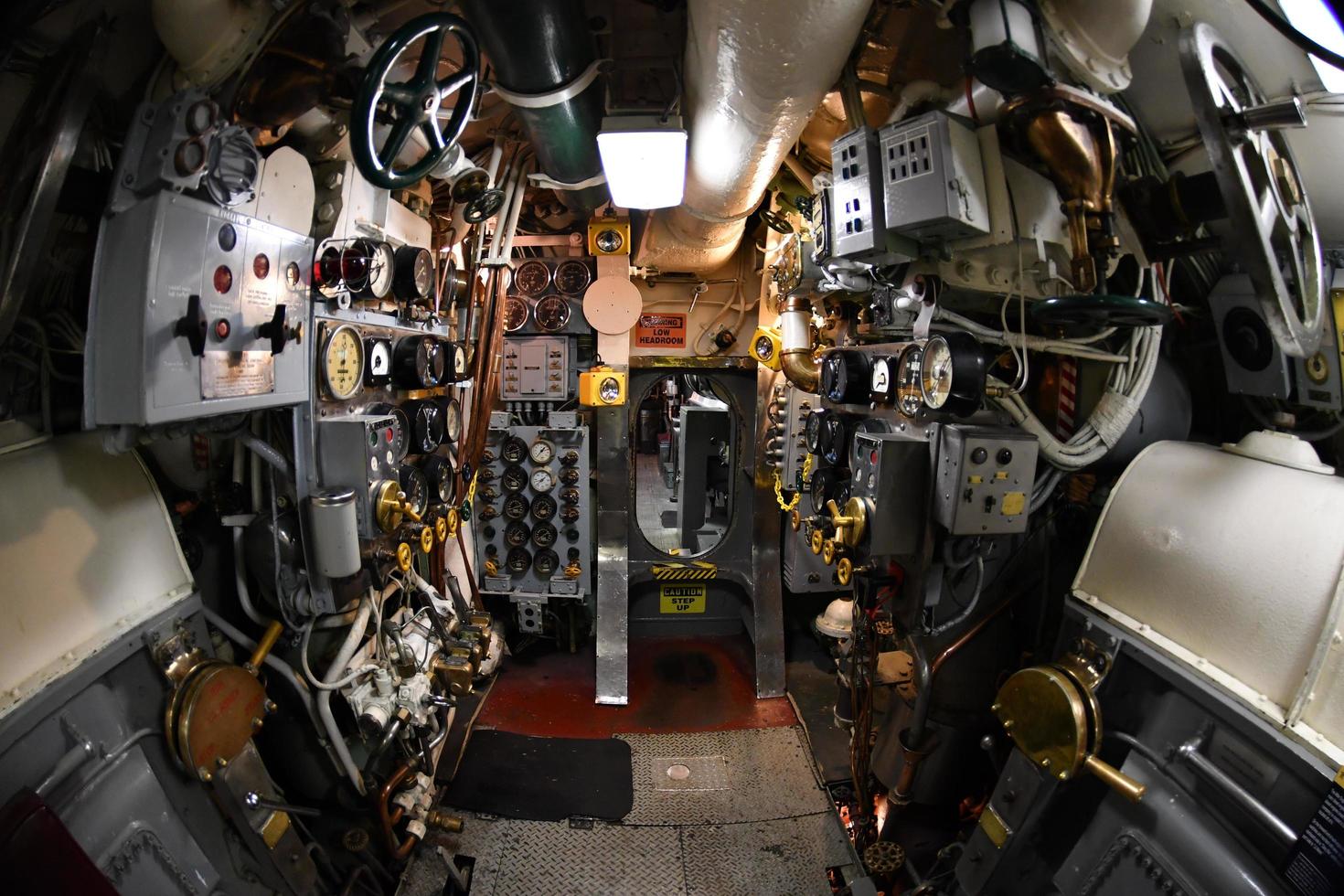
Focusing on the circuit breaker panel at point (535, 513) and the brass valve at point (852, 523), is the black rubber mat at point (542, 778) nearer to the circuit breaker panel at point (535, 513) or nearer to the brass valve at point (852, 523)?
the circuit breaker panel at point (535, 513)

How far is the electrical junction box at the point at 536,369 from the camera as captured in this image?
4.61 m

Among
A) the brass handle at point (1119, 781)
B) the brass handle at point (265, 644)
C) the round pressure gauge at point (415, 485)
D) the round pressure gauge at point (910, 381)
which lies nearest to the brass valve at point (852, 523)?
the round pressure gauge at point (910, 381)

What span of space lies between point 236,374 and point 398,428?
2.90ft

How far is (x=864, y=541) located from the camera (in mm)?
2582

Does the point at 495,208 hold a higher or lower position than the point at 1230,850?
higher

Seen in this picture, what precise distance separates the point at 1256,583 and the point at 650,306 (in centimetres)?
427

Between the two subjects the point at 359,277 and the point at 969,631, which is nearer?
the point at 359,277

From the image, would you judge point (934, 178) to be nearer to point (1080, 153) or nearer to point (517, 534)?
point (1080, 153)

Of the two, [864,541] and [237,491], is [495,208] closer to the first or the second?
[237,491]

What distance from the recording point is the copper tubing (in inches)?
101

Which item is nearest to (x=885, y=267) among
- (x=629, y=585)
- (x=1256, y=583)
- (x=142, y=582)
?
(x=1256, y=583)

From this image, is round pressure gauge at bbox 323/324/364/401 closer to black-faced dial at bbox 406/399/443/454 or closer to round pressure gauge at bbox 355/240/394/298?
round pressure gauge at bbox 355/240/394/298

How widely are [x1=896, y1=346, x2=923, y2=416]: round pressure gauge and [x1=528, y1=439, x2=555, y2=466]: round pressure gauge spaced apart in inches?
109

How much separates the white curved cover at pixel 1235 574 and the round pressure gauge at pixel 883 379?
1.03 metres
